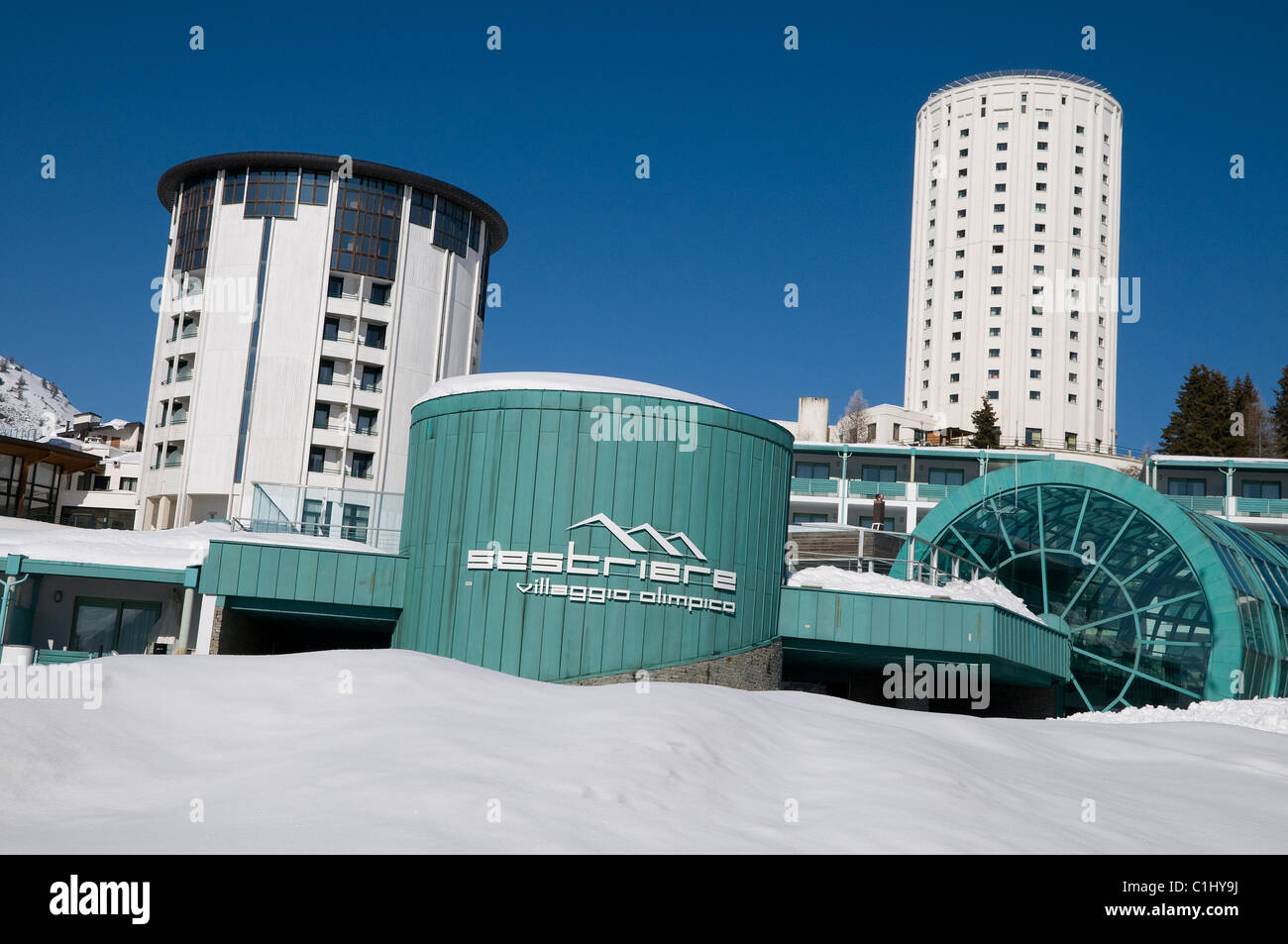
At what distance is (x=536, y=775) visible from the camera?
8.95m

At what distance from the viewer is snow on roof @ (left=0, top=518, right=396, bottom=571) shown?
25.9m

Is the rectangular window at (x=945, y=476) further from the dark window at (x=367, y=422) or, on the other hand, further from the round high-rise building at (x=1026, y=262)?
the round high-rise building at (x=1026, y=262)

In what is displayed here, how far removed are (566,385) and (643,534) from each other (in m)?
3.28

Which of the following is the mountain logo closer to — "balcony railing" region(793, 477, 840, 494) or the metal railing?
the metal railing

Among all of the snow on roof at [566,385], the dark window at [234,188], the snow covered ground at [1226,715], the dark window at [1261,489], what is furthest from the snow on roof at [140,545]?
the dark window at [1261,489]

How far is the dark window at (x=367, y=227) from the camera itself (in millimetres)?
62375

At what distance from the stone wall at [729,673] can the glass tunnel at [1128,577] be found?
1169cm

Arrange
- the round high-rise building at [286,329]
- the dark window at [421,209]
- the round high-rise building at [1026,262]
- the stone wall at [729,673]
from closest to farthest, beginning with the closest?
1. the stone wall at [729,673]
2. the round high-rise building at [286,329]
3. the dark window at [421,209]
4. the round high-rise building at [1026,262]

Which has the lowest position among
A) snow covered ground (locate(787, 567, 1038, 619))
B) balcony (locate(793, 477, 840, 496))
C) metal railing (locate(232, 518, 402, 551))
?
snow covered ground (locate(787, 567, 1038, 619))

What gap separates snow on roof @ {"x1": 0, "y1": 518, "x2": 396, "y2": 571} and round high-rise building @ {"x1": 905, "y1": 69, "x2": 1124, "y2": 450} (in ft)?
268

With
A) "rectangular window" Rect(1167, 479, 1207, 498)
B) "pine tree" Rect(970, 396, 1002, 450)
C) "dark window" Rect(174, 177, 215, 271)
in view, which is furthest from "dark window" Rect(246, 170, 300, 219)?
"rectangular window" Rect(1167, 479, 1207, 498)

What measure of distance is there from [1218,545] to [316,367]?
45280mm

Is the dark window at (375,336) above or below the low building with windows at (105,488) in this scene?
above
